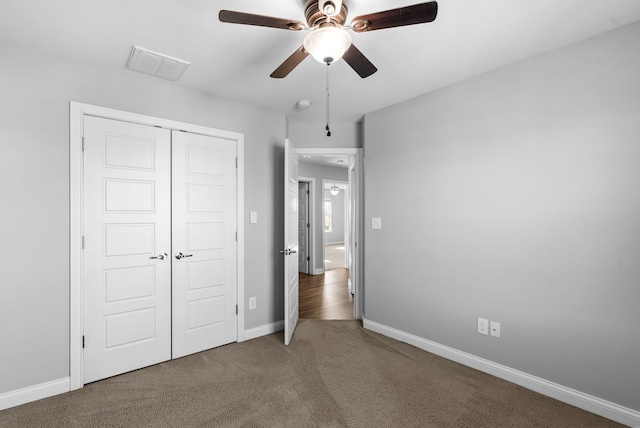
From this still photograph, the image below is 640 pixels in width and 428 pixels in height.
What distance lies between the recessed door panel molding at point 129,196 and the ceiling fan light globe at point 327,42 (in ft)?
6.15

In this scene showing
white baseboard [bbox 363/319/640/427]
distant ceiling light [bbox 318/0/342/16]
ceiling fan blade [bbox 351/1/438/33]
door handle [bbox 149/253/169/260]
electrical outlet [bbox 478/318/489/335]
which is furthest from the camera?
door handle [bbox 149/253/169/260]

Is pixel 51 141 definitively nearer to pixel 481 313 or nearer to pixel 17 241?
pixel 17 241

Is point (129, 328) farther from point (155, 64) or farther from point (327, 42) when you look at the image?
point (327, 42)

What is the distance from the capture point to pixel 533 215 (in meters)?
2.24

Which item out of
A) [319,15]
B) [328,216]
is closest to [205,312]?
[319,15]

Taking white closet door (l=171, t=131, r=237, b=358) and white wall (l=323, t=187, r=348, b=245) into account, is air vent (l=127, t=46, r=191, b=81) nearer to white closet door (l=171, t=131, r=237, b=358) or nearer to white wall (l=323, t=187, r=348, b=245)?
white closet door (l=171, t=131, r=237, b=358)

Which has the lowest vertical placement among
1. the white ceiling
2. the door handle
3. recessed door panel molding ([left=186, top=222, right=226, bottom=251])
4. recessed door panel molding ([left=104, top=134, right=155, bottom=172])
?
the door handle

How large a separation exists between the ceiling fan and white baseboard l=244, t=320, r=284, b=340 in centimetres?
272

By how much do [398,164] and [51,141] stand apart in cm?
298

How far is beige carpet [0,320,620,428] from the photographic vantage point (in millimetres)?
1874

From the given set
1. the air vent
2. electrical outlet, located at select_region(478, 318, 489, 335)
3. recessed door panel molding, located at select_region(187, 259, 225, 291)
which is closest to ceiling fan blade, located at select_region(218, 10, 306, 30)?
the air vent

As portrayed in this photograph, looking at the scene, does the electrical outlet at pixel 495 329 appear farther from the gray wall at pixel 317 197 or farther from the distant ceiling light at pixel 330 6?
the gray wall at pixel 317 197

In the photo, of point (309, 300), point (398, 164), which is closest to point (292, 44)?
point (398, 164)

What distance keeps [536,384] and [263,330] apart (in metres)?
2.47
